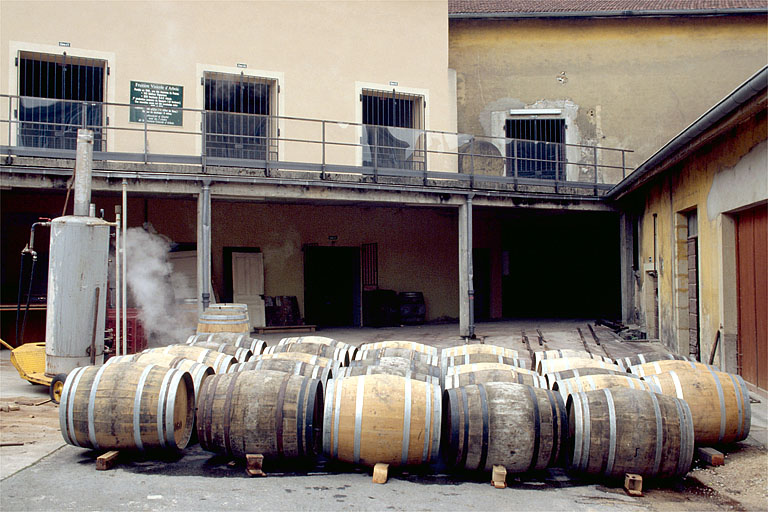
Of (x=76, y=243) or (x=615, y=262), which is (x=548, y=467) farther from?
(x=615, y=262)

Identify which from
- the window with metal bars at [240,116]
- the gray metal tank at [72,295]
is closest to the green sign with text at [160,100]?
the window with metal bars at [240,116]

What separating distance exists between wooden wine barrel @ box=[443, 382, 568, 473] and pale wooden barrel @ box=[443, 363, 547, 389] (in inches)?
31.7

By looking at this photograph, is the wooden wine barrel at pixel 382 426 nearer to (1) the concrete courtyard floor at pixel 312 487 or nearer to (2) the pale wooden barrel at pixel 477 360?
(1) the concrete courtyard floor at pixel 312 487

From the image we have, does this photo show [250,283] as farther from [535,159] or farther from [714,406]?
[714,406]

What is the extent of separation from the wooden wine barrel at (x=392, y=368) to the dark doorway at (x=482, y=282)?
11884mm

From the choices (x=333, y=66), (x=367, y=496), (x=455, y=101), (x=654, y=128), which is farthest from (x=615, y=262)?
(x=367, y=496)

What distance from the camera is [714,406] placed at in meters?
5.73

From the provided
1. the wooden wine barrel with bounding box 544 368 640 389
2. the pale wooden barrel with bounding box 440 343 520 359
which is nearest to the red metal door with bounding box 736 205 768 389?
the wooden wine barrel with bounding box 544 368 640 389

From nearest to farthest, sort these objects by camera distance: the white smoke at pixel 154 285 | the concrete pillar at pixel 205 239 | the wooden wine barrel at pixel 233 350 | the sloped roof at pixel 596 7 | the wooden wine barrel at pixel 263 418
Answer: the wooden wine barrel at pixel 263 418, the wooden wine barrel at pixel 233 350, the concrete pillar at pixel 205 239, the white smoke at pixel 154 285, the sloped roof at pixel 596 7

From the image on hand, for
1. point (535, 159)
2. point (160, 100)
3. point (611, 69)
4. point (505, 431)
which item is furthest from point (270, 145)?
point (611, 69)

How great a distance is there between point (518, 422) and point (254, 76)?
11.3m

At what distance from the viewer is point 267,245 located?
51.0 ft

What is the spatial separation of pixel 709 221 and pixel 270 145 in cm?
875

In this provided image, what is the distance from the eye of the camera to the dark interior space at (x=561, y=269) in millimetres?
20312
